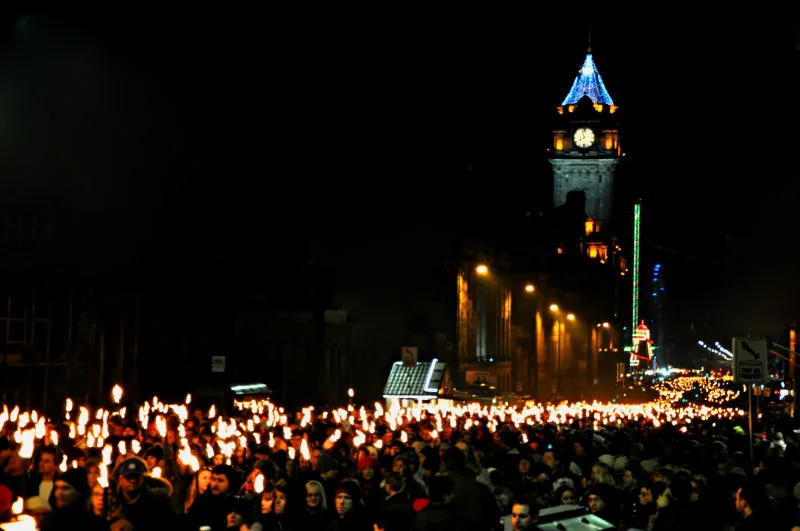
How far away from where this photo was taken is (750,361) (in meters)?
18.7

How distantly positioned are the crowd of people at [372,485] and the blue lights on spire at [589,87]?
15333 centimetres

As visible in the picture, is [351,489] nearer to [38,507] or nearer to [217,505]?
[217,505]

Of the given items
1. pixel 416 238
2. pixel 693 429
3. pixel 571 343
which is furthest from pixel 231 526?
pixel 571 343

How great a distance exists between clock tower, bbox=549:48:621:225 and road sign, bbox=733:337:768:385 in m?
149

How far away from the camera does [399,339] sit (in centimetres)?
5819

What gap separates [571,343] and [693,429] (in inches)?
3301

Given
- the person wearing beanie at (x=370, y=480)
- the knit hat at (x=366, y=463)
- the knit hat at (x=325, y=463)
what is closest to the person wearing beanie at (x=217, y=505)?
the person wearing beanie at (x=370, y=480)

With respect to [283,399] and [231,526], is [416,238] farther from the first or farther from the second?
[231,526]

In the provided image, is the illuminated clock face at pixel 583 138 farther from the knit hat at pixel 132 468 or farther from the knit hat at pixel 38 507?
the knit hat at pixel 38 507

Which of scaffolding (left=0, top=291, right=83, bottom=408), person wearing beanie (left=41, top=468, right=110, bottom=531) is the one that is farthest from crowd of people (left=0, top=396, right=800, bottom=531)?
scaffolding (left=0, top=291, right=83, bottom=408)

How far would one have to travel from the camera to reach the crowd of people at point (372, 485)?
396 inches

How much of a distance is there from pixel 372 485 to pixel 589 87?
16491cm

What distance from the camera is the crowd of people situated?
10055 mm

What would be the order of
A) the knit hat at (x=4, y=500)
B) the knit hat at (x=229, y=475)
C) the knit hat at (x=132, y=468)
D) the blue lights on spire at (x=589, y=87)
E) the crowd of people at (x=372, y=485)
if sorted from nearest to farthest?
the crowd of people at (x=372, y=485), the knit hat at (x=4, y=500), the knit hat at (x=132, y=468), the knit hat at (x=229, y=475), the blue lights on spire at (x=589, y=87)
